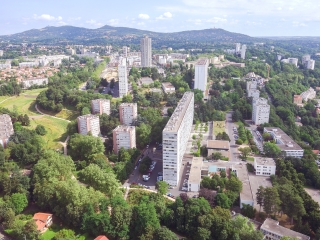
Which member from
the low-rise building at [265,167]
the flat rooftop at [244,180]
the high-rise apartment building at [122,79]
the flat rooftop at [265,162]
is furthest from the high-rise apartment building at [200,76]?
the low-rise building at [265,167]

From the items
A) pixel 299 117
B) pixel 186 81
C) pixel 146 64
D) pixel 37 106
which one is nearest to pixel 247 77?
pixel 186 81

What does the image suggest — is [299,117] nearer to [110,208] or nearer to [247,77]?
[247,77]

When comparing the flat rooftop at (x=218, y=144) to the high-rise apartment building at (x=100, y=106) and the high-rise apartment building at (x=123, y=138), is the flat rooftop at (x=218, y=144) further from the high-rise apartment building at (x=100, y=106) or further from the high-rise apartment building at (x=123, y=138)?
the high-rise apartment building at (x=100, y=106)

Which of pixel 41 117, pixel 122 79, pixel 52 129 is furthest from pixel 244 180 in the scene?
Answer: pixel 41 117

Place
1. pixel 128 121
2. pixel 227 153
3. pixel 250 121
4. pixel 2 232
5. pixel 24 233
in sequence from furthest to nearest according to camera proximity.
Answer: pixel 250 121 → pixel 128 121 → pixel 227 153 → pixel 2 232 → pixel 24 233

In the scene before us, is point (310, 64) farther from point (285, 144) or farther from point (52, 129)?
point (52, 129)
